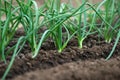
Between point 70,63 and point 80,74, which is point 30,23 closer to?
point 70,63

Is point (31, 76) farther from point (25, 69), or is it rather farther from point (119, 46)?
A: point (119, 46)

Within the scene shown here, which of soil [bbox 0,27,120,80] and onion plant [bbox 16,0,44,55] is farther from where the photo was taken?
onion plant [bbox 16,0,44,55]

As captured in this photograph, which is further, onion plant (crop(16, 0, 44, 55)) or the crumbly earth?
onion plant (crop(16, 0, 44, 55))

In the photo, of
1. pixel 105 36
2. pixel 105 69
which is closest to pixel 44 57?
pixel 105 69

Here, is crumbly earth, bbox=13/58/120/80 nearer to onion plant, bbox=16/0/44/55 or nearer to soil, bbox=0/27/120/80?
soil, bbox=0/27/120/80

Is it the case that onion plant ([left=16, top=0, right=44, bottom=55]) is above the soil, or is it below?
above

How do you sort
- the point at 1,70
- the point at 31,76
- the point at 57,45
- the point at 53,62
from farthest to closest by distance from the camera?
the point at 57,45 → the point at 53,62 → the point at 1,70 → the point at 31,76

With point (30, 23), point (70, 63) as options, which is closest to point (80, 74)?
Answer: point (70, 63)

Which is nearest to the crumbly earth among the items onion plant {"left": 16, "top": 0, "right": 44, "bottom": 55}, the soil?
the soil
